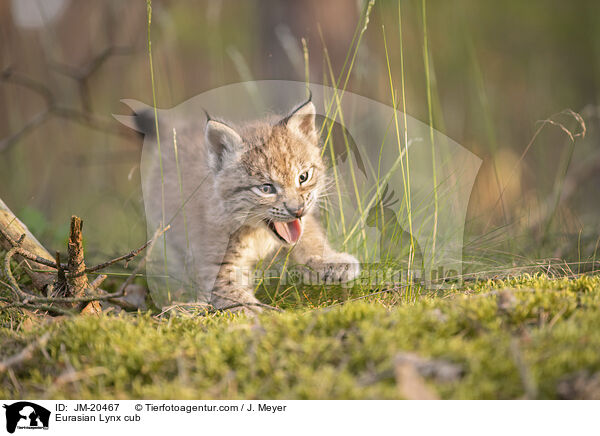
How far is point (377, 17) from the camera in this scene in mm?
2293

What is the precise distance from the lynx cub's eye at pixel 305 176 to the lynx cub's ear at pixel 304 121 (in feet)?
0.55

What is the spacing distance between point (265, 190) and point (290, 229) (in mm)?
233

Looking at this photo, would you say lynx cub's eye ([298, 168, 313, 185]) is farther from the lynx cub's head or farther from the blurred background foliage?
the blurred background foliage

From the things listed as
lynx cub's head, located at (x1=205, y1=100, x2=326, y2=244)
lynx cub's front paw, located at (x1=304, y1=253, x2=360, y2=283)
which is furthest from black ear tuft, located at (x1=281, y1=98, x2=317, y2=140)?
lynx cub's front paw, located at (x1=304, y1=253, x2=360, y2=283)

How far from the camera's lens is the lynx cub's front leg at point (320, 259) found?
2.34 m

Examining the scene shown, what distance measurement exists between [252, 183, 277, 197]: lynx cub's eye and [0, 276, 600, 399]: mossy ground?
3.32ft

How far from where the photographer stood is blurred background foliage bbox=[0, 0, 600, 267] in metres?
2.55

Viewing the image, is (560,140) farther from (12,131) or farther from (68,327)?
(12,131)

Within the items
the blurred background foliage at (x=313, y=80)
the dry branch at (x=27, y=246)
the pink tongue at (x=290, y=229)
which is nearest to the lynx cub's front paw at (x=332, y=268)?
the pink tongue at (x=290, y=229)

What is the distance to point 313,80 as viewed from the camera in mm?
2404

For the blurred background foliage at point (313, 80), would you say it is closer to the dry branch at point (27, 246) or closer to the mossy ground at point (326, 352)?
the dry branch at point (27, 246)

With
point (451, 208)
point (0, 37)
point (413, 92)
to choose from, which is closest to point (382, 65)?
point (413, 92)
